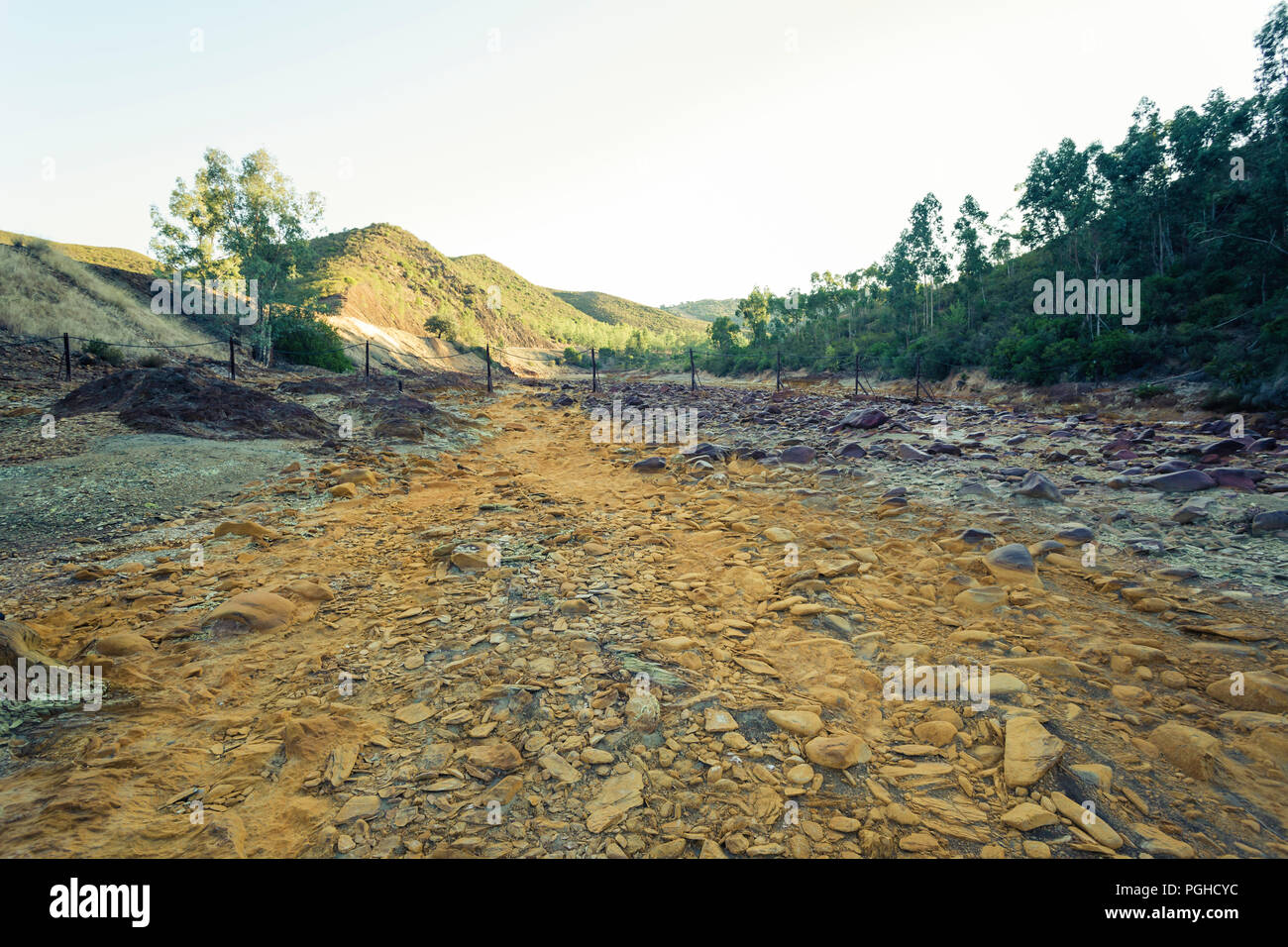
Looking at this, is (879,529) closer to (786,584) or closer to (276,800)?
(786,584)

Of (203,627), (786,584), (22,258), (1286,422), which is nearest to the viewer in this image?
(203,627)

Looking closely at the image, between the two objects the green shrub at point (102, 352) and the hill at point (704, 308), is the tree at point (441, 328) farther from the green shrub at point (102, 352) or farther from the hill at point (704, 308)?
the hill at point (704, 308)

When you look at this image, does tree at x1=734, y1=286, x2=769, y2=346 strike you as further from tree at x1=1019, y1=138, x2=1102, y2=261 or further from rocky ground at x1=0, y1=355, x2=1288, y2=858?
rocky ground at x1=0, y1=355, x2=1288, y2=858

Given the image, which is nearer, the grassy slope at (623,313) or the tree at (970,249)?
the tree at (970,249)

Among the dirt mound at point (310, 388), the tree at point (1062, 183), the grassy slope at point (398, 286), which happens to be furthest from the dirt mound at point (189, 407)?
the tree at point (1062, 183)

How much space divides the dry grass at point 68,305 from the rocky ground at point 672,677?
19.7 metres

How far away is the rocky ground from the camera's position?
5.56ft

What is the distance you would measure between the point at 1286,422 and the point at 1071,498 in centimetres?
764

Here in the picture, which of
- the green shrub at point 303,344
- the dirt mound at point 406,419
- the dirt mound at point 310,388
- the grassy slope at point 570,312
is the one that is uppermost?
the grassy slope at point 570,312

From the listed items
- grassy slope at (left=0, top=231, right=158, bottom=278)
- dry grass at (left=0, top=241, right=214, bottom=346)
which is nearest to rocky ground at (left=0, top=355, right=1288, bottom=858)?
dry grass at (left=0, top=241, right=214, bottom=346)

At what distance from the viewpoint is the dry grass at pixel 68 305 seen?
16891mm
